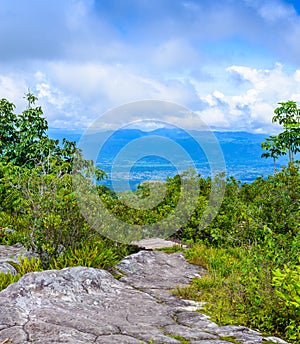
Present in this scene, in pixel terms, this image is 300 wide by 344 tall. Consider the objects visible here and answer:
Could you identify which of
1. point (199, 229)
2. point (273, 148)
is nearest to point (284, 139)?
point (273, 148)

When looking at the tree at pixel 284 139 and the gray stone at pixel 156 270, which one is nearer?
the gray stone at pixel 156 270

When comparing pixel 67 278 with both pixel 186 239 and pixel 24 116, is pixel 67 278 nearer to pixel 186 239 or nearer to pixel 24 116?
pixel 186 239

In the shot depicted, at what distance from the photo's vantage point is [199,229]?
11945mm

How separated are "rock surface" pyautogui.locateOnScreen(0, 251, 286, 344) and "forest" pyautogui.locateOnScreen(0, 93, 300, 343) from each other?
1.48 feet

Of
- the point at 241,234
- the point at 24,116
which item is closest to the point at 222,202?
the point at 241,234

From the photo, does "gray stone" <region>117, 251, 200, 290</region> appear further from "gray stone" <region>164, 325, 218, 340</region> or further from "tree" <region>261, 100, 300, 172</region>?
"tree" <region>261, 100, 300, 172</region>

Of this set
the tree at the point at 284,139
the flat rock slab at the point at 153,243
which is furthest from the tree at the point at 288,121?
the flat rock slab at the point at 153,243

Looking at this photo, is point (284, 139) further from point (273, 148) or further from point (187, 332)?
point (187, 332)

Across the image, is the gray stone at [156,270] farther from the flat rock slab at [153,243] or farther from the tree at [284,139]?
the tree at [284,139]

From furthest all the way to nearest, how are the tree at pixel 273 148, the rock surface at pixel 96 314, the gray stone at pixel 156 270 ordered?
the tree at pixel 273 148 → the gray stone at pixel 156 270 → the rock surface at pixel 96 314

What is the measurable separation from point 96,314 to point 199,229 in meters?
6.71

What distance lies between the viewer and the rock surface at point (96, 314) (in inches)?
188

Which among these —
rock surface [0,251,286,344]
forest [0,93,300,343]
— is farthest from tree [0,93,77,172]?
rock surface [0,251,286,344]

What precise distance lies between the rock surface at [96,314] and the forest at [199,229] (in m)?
0.45
